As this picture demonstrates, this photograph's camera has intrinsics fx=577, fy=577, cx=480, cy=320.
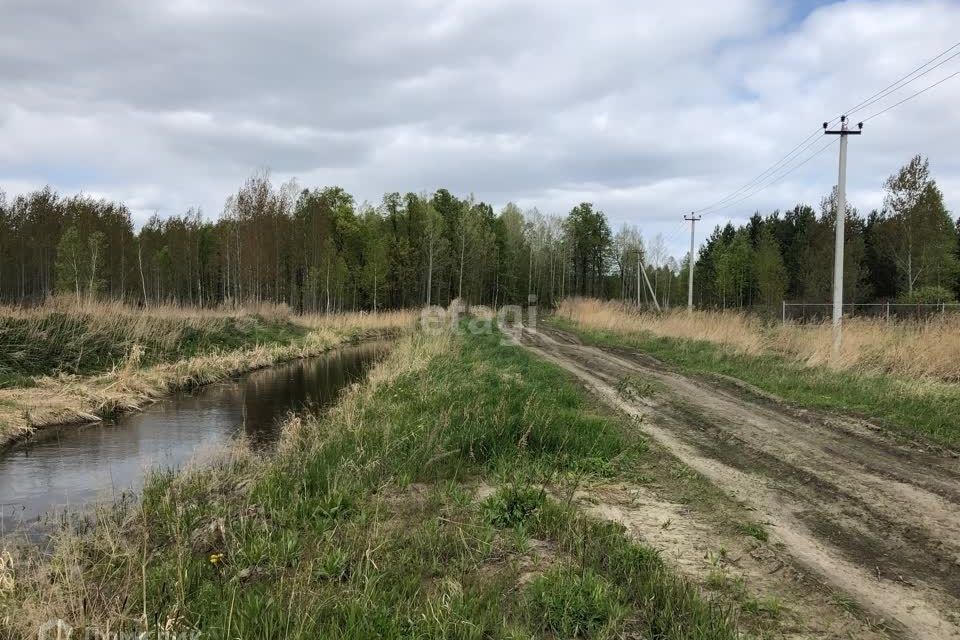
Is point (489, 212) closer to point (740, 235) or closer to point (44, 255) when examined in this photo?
point (740, 235)

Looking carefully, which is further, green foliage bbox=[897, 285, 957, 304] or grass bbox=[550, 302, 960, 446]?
green foliage bbox=[897, 285, 957, 304]

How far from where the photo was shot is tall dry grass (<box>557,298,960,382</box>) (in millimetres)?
11469

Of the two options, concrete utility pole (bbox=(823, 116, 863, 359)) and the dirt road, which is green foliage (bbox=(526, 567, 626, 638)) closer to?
the dirt road

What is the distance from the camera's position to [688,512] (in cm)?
509

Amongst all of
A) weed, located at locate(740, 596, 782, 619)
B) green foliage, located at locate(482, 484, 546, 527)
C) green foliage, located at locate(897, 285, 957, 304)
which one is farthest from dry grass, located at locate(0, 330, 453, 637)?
green foliage, located at locate(897, 285, 957, 304)

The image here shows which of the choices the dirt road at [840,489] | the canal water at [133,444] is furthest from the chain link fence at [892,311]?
the canal water at [133,444]

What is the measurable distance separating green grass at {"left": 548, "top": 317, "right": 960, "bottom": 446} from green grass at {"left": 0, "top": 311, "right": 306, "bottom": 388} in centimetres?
1576

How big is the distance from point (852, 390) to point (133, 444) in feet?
42.3

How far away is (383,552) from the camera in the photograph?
167 inches

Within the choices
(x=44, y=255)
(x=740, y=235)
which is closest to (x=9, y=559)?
(x=44, y=255)

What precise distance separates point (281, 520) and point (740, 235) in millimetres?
60763

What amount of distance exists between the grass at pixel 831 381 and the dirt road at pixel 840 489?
2.21 feet

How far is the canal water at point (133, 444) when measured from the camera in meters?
7.21

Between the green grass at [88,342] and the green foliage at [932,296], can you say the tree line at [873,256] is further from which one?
the green grass at [88,342]
